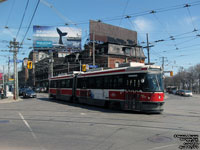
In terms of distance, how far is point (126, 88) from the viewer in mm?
14125

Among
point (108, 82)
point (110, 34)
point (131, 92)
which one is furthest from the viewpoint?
point (110, 34)

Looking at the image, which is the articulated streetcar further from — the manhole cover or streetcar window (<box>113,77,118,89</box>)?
the manhole cover

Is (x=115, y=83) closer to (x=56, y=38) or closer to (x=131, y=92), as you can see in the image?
(x=131, y=92)

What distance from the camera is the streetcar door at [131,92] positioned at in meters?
13.5

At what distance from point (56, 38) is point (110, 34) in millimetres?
15292

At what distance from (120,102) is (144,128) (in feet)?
18.5

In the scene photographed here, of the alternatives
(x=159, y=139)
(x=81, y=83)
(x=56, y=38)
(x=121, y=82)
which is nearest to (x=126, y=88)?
(x=121, y=82)

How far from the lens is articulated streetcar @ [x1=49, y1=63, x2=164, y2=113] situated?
12.9 metres

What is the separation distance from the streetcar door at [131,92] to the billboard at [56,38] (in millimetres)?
40712

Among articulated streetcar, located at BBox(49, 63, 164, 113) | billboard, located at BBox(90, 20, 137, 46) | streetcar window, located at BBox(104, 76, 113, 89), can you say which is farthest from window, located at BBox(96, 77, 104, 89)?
billboard, located at BBox(90, 20, 137, 46)

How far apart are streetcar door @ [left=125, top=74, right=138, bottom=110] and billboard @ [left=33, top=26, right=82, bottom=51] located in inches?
1603

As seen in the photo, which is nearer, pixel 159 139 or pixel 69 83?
pixel 159 139

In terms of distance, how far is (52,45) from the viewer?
5284cm

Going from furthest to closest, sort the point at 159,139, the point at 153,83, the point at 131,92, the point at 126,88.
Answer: the point at 126,88 < the point at 131,92 < the point at 153,83 < the point at 159,139
